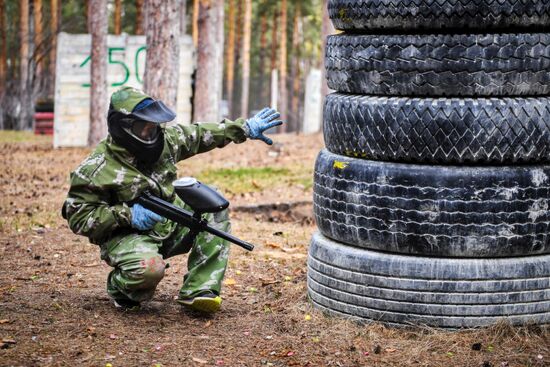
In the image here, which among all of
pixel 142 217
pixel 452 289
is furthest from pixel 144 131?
pixel 452 289

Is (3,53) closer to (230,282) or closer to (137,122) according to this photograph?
(230,282)

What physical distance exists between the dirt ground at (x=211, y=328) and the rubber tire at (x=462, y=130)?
3.18ft

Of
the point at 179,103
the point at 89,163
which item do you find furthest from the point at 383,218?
the point at 179,103

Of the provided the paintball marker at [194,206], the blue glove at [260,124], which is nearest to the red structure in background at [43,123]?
the blue glove at [260,124]

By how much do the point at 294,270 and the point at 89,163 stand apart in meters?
2.13

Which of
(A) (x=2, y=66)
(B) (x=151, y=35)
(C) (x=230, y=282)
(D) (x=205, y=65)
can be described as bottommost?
(A) (x=2, y=66)

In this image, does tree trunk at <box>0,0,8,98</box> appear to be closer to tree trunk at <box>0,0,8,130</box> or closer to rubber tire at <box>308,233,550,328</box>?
tree trunk at <box>0,0,8,130</box>

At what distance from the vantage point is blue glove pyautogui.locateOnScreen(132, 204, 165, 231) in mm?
5000

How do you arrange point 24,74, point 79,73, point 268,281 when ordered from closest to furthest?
point 268,281 < point 79,73 < point 24,74

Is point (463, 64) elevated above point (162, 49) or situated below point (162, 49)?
above

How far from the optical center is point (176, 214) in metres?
5.06

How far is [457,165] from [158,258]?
1904mm

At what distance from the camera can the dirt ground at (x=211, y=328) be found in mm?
4332

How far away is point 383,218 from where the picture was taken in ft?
15.1
